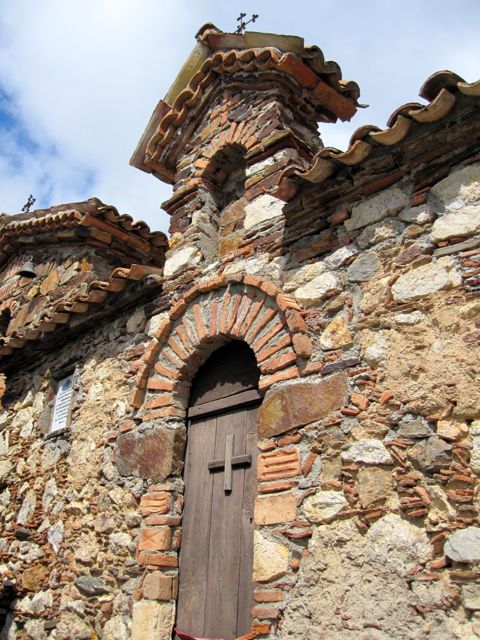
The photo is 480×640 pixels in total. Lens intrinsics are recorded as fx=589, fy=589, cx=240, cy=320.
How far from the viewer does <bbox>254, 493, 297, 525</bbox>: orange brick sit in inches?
125

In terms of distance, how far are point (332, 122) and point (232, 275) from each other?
2.12 m

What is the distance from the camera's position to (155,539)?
3.88 meters

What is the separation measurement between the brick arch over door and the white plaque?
4.48ft

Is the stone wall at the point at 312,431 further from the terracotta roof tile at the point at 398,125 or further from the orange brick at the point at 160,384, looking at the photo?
the terracotta roof tile at the point at 398,125

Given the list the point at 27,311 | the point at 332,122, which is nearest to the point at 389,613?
the point at 332,122

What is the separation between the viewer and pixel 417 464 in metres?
2.80

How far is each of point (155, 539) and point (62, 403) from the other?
2.25m

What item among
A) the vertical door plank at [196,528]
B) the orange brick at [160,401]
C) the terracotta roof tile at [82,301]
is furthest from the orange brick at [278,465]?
the terracotta roof tile at [82,301]

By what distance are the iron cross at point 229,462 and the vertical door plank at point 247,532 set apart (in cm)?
5

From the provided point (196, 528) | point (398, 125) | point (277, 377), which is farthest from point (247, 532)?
point (398, 125)

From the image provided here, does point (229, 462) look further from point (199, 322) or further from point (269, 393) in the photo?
point (199, 322)

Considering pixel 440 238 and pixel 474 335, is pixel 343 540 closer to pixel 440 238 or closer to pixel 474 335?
pixel 474 335

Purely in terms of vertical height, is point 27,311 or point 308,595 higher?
point 27,311

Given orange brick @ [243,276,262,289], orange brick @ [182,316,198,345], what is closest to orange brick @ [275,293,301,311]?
orange brick @ [243,276,262,289]
